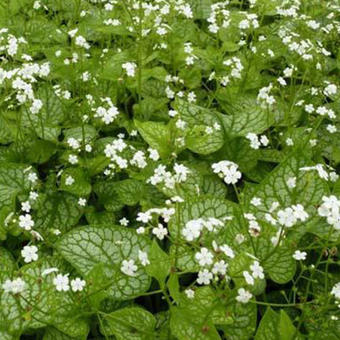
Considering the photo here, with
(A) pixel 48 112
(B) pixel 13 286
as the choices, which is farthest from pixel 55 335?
(A) pixel 48 112

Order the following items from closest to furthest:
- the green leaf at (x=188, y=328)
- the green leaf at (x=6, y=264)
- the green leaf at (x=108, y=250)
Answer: the green leaf at (x=188, y=328) → the green leaf at (x=6, y=264) → the green leaf at (x=108, y=250)

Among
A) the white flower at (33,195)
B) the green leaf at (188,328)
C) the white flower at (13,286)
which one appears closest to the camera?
the white flower at (13,286)

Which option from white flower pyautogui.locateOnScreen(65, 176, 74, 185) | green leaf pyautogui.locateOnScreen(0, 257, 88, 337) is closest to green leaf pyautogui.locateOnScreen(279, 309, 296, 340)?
green leaf pyautogui.locateOnScreen(0, 257, 88, 337)

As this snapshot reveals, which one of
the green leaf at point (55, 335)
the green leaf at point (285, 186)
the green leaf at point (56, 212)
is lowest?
the green leaf at point (55, 335)

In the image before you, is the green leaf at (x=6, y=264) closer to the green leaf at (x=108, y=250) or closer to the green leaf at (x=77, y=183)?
the green leaf at (x=108, y=250)

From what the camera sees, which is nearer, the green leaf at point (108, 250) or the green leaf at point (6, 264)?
the green leaf at point (6, 264)

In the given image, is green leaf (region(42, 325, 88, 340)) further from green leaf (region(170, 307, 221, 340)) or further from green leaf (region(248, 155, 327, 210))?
green leaf (region(248, 155, 327, 210))

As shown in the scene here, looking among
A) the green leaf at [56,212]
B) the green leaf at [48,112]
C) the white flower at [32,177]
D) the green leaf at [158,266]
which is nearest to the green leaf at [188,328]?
the green leaf at [158,266]
